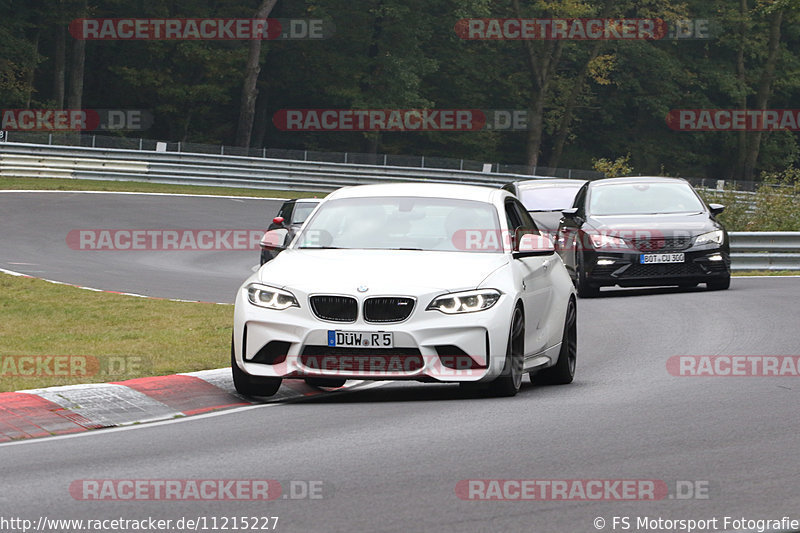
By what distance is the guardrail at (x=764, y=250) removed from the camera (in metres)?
25.8

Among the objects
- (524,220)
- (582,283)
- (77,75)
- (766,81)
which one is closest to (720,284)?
(582,283)

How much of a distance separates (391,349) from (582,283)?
1043cm

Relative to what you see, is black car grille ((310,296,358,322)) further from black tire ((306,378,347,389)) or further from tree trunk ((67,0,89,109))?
tree trunk ((67,0,89,109))

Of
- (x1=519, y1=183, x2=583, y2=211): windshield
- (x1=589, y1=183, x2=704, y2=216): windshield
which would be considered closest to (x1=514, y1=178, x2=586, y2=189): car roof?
(x1=519, y1=183, x2=583, y2=211): windshield

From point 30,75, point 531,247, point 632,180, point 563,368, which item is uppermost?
point 30,75

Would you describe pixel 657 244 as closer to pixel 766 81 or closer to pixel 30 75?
pixel 30 75

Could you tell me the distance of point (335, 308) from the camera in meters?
9.78

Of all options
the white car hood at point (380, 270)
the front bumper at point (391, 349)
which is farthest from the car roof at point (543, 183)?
the front bumper at point (391, 349)

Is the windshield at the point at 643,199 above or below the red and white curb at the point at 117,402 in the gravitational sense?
above

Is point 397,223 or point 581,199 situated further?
point 581,199

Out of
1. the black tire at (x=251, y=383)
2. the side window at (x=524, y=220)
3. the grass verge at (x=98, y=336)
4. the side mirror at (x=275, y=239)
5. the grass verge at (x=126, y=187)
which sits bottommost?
the grass verge at (x=126, y=187)

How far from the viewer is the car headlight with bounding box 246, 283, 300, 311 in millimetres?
9875

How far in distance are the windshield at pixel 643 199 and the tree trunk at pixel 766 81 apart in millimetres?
59245

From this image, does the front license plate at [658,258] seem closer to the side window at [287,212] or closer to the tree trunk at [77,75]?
the side window at [287,212]
